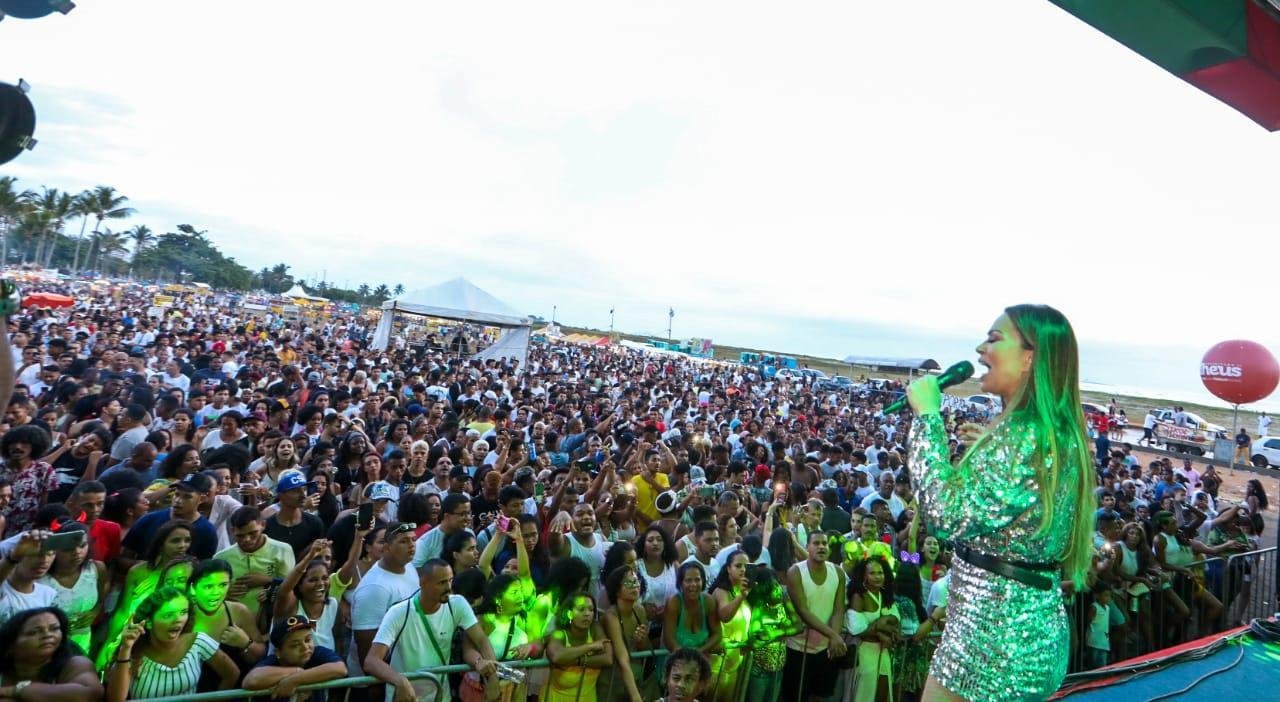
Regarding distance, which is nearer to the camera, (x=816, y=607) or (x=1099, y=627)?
(x=816, y=607)

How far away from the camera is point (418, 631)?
119 inches

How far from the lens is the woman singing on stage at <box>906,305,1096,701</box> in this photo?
1.50 metres

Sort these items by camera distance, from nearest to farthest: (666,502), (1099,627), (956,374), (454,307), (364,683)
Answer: (956,374)
(364,683)
(1099,627)
(666,502)
(454,307)

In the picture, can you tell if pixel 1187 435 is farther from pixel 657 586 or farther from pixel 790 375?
pixel 657 586

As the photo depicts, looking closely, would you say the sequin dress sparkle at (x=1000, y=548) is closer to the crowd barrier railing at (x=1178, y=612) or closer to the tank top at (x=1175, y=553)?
the crowd barrier railing at (x=1178, y=612)

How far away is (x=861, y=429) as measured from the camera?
51.0ft

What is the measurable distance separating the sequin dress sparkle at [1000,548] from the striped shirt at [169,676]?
2.86 m

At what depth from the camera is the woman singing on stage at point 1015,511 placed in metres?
1.50

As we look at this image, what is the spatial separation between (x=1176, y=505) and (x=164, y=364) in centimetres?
1487

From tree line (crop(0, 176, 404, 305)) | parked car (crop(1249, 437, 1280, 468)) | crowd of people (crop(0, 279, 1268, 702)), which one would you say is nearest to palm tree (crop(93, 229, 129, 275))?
tree line (crop(0, 176, 404, 305))

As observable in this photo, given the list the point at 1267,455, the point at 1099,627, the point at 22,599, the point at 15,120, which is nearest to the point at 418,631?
the point at 22,599

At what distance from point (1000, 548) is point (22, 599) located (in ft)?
12.2

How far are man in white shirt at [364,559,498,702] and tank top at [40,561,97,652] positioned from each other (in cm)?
128

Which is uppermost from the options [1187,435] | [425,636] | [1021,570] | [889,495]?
[1187,435]
